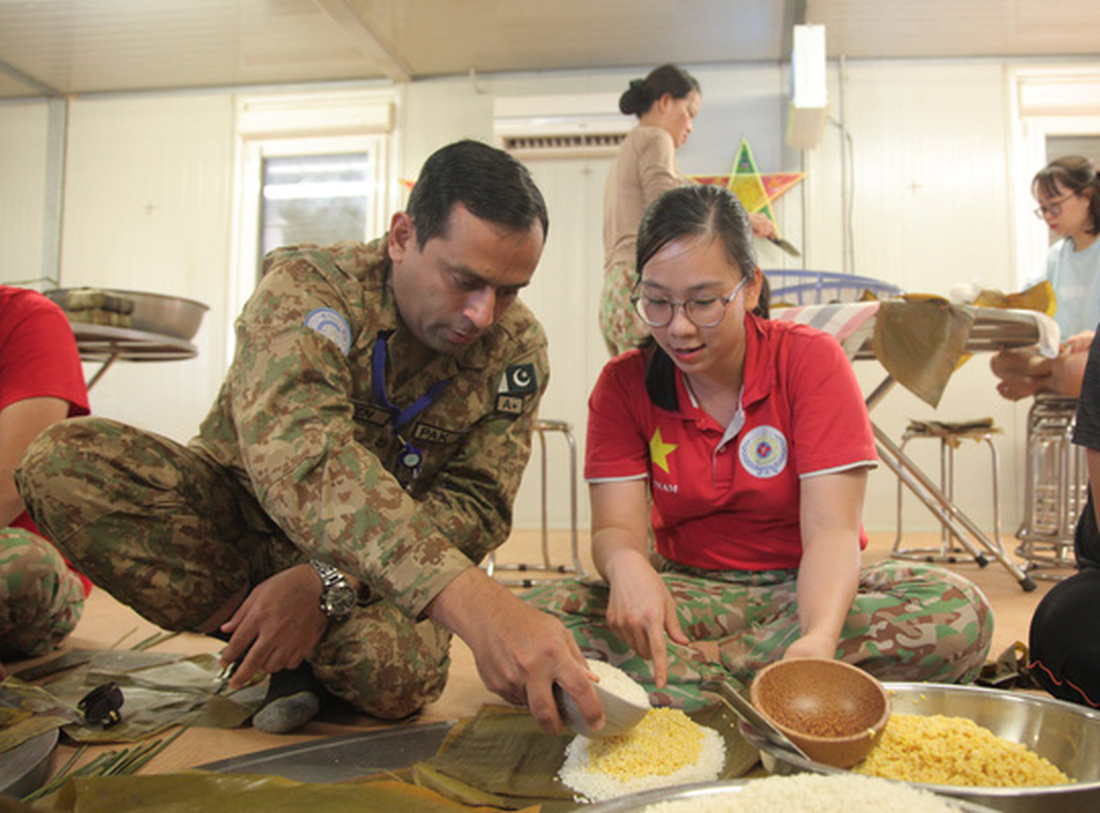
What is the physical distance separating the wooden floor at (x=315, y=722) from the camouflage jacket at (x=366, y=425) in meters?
0.28

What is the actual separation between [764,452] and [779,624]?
273 millimetres

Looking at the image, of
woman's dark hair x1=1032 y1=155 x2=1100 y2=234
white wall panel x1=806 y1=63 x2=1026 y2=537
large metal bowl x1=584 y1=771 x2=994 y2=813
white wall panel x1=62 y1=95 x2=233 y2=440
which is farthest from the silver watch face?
white wall panel x1=62 y1=95 x2=233 y2=440

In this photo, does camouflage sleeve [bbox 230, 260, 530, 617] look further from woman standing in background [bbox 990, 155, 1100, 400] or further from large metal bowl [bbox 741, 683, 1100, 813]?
woman standing in background [bbox 990, 155, 1100, 400]

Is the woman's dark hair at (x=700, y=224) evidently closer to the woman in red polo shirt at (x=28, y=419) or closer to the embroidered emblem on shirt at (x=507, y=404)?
the embroidered emblem on shirt at (x=507, y=404)

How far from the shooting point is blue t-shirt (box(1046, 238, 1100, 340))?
11.0 feet

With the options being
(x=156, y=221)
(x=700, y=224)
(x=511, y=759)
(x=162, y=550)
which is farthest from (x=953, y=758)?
(x=156, y=221)

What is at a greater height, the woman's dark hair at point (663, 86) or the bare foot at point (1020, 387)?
the woman's dark hair at point (663, 86)

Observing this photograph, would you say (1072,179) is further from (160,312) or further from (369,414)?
(160,312)

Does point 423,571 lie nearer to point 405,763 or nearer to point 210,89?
point 405,763

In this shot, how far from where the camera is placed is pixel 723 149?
16.7 ft

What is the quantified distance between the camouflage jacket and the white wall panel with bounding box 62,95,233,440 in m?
4.39

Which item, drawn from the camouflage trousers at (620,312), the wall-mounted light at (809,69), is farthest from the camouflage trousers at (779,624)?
the wall-mounted light at (809,69)

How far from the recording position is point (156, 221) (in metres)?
5.62

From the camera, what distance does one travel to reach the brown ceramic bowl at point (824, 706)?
0.83 m
